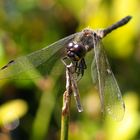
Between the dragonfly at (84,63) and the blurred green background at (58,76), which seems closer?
the dragonfly at (84,63)

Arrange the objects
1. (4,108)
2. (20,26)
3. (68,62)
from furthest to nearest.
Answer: (20,26) < (4,108) < (68,62)

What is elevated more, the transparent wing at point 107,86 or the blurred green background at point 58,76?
the blurred green background at point 58,76

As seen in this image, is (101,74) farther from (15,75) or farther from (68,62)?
(15,75)

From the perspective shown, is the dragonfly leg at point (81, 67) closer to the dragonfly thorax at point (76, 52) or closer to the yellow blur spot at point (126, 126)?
the dragonfly thorax at point (76, 52)

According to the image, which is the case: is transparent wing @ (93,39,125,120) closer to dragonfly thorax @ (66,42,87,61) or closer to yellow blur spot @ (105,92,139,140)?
dragonfly thorax @ (66,42,87,61)

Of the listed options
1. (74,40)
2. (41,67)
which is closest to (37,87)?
(41,67)

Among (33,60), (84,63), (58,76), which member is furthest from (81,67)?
(58,76)

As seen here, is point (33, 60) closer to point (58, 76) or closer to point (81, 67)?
point (81, 67)

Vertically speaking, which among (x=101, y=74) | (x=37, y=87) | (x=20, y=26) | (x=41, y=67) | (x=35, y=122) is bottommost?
(x=101, y=74)

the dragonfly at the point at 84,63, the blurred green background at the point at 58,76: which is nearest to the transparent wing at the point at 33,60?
the dragonfly at the point at 84,63
